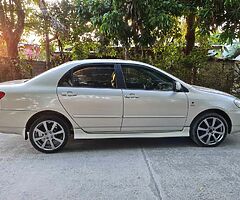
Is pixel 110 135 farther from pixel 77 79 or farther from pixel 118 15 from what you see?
pixel 118 15

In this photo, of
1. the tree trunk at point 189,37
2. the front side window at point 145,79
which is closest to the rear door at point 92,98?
the front side window at point 145,79

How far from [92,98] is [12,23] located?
29.8 feet

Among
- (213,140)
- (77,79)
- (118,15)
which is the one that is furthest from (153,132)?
(118,15)

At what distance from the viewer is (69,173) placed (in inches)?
164

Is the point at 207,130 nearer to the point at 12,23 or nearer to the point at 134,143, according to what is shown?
the point at 134,143

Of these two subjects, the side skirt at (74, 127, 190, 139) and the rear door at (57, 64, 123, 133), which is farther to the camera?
the side skirt at (74, 127, 190, 139)

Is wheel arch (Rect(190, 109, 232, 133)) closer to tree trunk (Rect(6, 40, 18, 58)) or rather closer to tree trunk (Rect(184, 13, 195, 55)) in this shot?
tree trunk (Rect(184, 13, 195, 55))

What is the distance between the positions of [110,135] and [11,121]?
66.2 inches

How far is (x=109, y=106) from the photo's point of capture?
5.06m

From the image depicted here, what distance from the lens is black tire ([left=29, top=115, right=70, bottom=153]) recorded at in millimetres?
4969

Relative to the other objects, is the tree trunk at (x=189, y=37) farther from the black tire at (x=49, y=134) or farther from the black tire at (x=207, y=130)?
the black tire at (x=49, y=134)

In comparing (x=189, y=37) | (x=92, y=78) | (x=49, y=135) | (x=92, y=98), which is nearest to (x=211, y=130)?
(x=92, y=98)

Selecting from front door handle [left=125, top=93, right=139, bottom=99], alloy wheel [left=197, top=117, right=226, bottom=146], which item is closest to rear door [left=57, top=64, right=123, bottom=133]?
front door handle [left=125, top=93, right=139, bottom=99]

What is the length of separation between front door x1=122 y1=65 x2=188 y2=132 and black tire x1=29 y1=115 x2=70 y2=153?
1.05 metres
